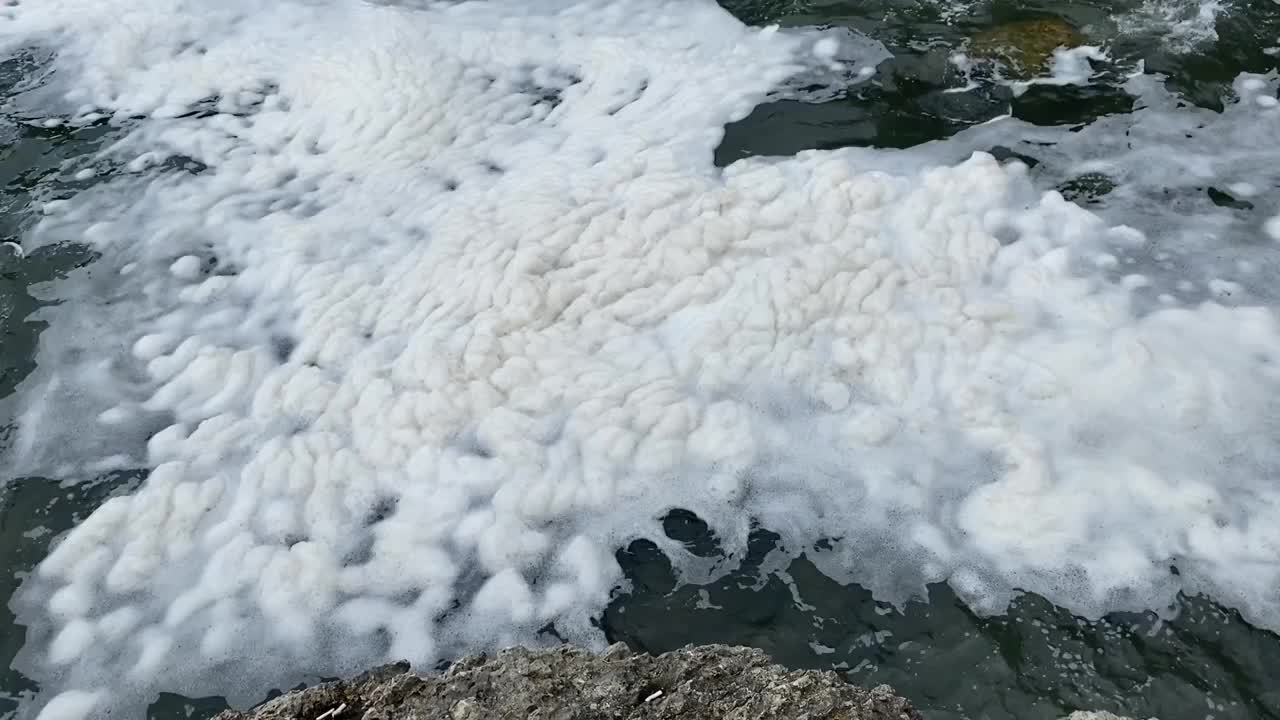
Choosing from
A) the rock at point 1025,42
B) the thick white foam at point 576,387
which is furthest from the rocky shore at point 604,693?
the rock at point 1025,42

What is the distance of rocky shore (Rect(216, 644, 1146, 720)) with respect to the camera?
1937 mm

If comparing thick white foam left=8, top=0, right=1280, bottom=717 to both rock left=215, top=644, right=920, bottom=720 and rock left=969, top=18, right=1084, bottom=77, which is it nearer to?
rock left=215, top=644, right=920, bottom=720

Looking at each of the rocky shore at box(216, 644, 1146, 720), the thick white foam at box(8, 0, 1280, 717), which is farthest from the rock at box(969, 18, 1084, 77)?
the rocky shore at box(216, 644, 1146, 720)

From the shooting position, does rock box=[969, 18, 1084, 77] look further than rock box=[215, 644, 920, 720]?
Yes

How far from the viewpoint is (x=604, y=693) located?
6.53 ft

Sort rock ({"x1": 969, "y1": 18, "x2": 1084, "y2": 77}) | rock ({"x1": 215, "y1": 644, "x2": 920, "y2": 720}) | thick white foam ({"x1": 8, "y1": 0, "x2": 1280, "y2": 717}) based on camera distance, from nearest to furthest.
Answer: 1. rock ({"x1": 215, "y1": 644, "x2": 920, "y2": 720})
2. thick white foam ({"x1": 8, "y1": 0, "x2": 1280, "y2": 717})
3. rock ({"x1": 969, "y1": 18, "x2": 1084, "y2": 77})

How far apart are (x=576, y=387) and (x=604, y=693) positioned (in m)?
1.25

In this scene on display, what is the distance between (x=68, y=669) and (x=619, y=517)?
153 centimetres

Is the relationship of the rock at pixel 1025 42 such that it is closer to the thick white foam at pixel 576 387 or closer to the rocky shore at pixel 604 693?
the thick white foam at pixel 576 387

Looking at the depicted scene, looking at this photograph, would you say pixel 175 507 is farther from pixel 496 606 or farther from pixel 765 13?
pixel 765 13

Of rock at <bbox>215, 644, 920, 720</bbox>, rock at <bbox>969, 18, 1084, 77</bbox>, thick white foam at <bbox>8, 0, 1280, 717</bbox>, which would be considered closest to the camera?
rock at <bbox>215, 644, 920, 720</bbox>

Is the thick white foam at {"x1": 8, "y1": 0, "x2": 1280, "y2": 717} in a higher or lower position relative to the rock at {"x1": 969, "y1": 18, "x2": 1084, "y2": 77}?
lower

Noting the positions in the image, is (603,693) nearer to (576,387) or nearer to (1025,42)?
(576,387)

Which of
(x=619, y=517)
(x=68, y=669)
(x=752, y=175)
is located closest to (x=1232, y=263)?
(x=752, y=175)
